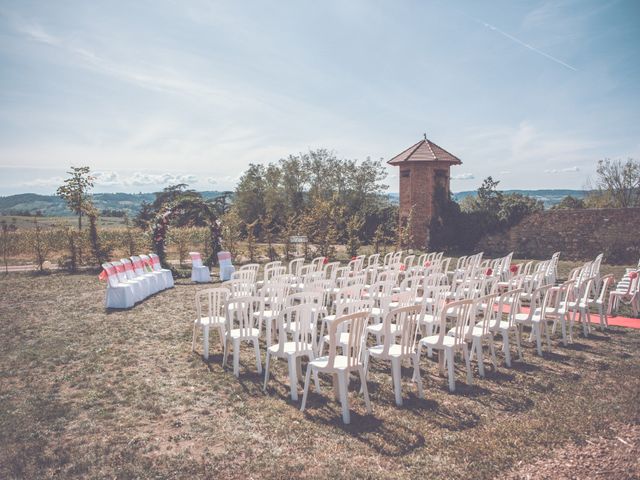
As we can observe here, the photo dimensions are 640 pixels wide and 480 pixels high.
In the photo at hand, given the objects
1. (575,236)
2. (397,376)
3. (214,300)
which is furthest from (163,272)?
(575,236)

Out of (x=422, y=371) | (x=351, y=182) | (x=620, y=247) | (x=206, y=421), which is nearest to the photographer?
(x=206, y=421)

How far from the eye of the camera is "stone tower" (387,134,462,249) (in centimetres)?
2064

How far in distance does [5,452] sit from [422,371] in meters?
4.65

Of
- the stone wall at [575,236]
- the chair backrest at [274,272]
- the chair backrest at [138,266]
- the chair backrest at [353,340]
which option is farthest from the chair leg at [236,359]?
the stone wall at [575,236]

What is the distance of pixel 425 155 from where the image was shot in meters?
20.9

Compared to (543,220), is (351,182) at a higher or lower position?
higher

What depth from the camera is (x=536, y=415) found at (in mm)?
4375

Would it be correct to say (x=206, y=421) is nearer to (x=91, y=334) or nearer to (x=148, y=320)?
(x=91, y=334)

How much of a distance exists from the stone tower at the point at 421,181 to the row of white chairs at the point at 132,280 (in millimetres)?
12736

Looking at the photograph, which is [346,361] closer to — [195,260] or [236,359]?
[236,359]

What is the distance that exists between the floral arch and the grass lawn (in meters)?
7.48

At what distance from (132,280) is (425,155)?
1520 centimetres

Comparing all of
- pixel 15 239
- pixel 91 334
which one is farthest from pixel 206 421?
pixel 15 239

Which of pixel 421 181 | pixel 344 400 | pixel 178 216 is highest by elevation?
pixel 421 181
